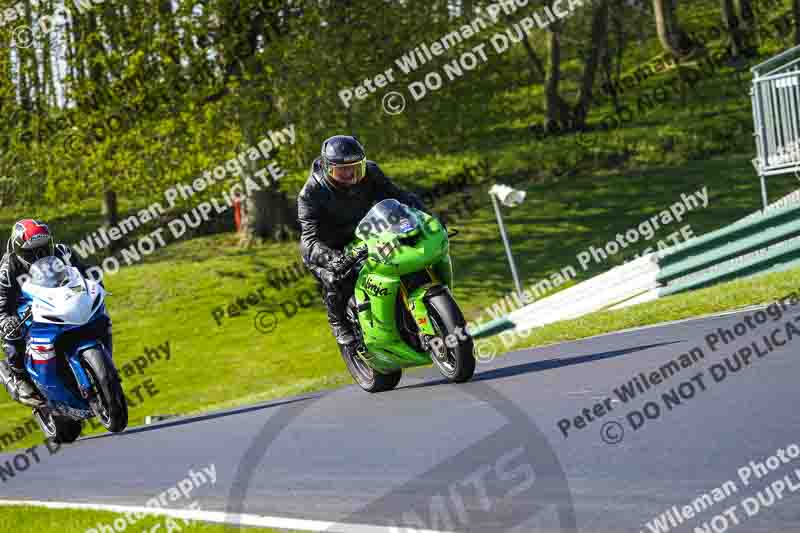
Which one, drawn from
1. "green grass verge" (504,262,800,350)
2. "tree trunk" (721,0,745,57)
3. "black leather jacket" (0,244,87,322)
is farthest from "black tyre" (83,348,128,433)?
"tree trunk" (721,0,745,57)

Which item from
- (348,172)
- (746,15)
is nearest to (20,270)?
(348,172)

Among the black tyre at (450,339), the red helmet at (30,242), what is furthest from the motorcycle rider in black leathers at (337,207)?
the red helmet at (30,242)

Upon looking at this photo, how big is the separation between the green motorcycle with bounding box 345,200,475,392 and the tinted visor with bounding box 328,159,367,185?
538 millimetres

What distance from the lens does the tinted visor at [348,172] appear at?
9242 mm

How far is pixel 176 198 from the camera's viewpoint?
26734mm

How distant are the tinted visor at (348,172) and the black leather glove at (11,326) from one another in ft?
11.1

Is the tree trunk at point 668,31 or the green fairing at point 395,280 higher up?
the tree trunk at point 668,31

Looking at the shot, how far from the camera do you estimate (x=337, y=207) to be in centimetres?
958

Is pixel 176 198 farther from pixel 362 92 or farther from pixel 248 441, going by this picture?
pixel 248 441

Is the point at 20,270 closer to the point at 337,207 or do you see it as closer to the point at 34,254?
the point at 34,254

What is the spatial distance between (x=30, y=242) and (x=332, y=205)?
310cm

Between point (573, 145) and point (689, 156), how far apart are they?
3.57 m

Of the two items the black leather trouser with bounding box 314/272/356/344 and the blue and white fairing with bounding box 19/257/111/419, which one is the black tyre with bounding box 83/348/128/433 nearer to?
Result: the blue and white fairing with bounding box 19/257/111/419

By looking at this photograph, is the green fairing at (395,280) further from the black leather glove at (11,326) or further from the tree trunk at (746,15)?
the tree trunk at (746,15)
